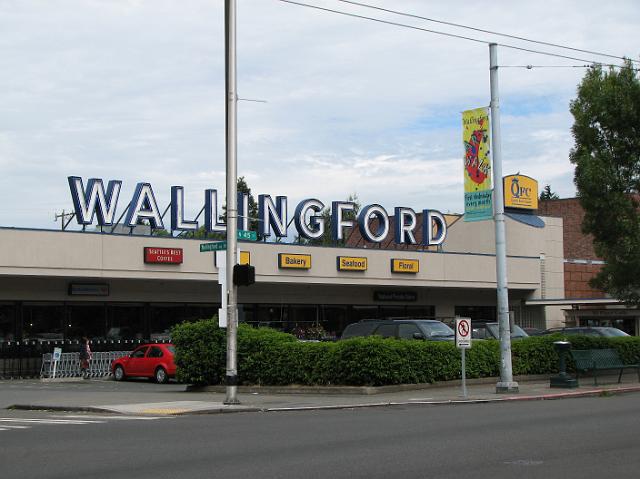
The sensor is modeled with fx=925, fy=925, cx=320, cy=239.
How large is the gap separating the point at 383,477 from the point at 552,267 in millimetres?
45494

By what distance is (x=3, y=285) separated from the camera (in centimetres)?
3731

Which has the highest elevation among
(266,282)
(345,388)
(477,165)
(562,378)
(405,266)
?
(477,165)

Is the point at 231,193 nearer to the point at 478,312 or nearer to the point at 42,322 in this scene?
the point at 42,322

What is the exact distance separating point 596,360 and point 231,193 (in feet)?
38.9

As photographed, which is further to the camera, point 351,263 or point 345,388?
point 351,263

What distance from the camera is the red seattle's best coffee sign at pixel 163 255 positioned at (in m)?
37.3

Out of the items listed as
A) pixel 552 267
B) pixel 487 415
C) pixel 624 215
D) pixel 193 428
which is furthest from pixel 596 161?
pixel 552 267

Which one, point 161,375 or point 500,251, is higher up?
point 500,251

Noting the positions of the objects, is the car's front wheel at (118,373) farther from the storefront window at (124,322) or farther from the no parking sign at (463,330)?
the no parking sign at (463,330)

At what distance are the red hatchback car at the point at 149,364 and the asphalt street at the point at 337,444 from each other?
1355 centimetres

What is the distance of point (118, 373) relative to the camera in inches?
1375

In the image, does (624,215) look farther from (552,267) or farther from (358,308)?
(552,267)

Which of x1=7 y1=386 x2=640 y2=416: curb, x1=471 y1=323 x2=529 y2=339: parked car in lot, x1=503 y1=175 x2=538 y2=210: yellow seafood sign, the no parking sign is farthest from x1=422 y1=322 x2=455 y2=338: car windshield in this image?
x1=503 y1=175 x2=538 y2=210: yellow seafood sign

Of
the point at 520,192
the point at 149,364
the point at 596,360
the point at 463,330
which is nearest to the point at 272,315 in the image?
the point at 149,364
